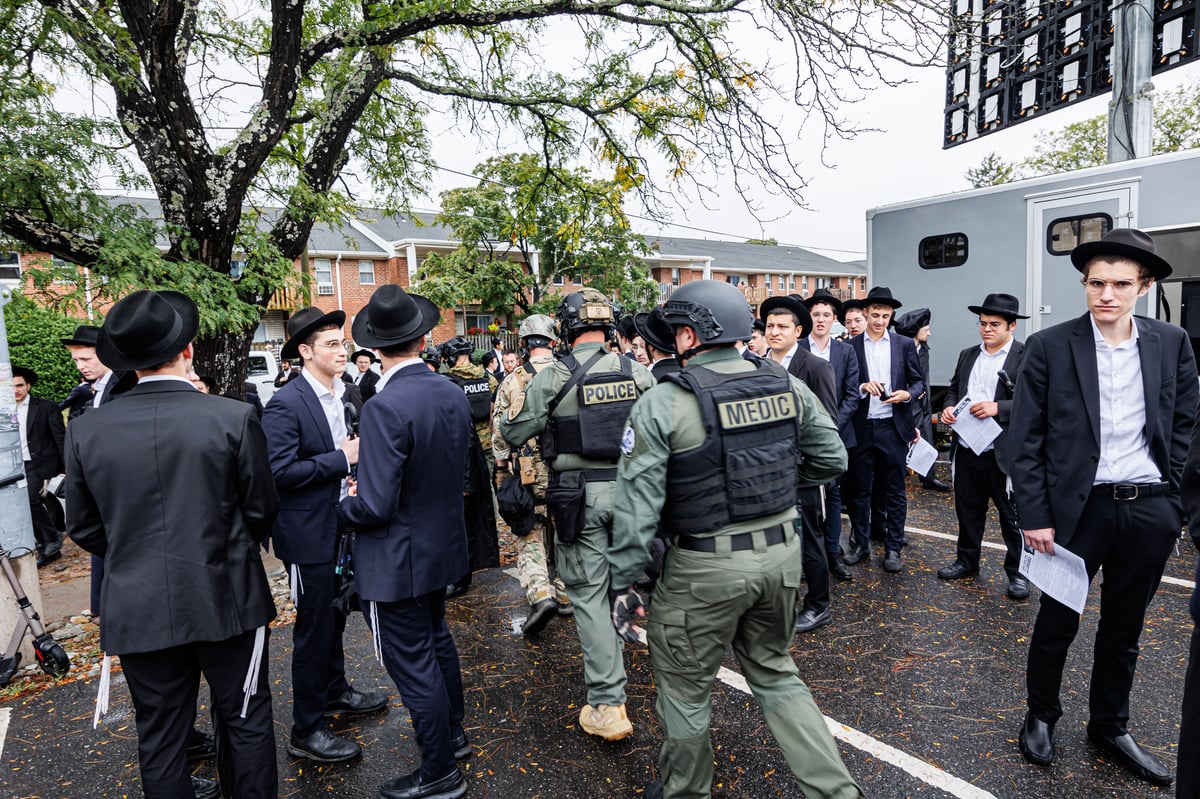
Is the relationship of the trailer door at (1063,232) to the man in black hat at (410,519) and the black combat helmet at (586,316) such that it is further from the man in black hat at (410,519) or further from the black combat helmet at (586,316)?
the man in black hat at (410,519)

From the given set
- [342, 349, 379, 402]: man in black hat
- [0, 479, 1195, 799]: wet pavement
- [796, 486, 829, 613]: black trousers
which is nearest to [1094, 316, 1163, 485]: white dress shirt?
[0, 479, 1195, 799]: wet pavement

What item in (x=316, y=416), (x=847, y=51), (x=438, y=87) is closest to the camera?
(x=316, y=416)

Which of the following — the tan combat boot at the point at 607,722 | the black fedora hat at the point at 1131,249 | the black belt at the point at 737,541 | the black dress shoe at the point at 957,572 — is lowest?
the tan combat boot at the point at 607,722

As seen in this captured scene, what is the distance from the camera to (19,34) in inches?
185

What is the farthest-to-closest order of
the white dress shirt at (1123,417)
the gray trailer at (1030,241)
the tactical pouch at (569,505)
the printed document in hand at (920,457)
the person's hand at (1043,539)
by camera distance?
the gray trailer at (1030,241)
the printed document in hand at (920,457)
the tactical pouch at (569,505)
the person's hand at (1043,539)
the white dress shirt at (1123,417)

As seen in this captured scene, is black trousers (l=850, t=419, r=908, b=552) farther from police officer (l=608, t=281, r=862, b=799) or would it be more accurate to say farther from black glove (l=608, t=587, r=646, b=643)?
black glove (l=608, t=587, r=646, b=643)

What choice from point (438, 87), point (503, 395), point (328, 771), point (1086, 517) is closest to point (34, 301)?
point (503, 395)

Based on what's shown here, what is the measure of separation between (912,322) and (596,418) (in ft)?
21.1

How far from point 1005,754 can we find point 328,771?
10.6ft

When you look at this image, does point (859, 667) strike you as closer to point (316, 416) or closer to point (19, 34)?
point (316, 416)

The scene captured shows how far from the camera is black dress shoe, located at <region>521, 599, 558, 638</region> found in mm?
4461

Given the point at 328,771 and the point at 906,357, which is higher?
the point at 906,357

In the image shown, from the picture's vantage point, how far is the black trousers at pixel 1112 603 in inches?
109

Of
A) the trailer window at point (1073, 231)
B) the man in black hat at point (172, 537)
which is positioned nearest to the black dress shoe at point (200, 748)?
the man in black hat at point (172, 537)
